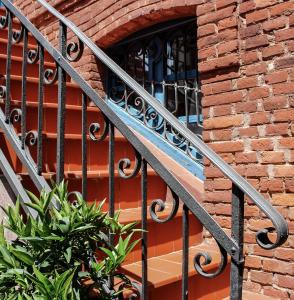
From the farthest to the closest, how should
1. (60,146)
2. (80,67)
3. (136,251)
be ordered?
(80,67) < (136,251) < (60,146)

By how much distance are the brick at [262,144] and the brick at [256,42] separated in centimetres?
67

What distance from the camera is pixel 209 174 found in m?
3.19

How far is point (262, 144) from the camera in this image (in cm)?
288

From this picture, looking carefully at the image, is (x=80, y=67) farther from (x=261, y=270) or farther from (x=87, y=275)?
(x=87, y=275)

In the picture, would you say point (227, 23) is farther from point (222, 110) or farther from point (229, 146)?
point (229, 146)

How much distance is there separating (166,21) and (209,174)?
164cm

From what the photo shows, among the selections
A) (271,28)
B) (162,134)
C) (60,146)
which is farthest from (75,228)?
(162,134)

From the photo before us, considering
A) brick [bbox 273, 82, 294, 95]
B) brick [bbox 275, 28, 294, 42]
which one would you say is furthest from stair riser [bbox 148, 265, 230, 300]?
brick [bbox 275, 28, 294, 42]

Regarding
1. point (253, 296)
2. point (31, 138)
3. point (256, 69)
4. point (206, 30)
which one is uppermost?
point (206, 30)

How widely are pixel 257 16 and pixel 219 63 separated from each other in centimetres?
41

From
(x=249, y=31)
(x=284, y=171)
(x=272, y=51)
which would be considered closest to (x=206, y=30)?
(x=249, y=31)

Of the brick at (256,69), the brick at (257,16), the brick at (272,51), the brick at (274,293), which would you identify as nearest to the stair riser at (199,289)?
the brick at (274,293)

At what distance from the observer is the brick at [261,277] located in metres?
2.82

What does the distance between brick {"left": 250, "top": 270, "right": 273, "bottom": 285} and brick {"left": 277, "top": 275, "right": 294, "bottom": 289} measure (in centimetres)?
6
